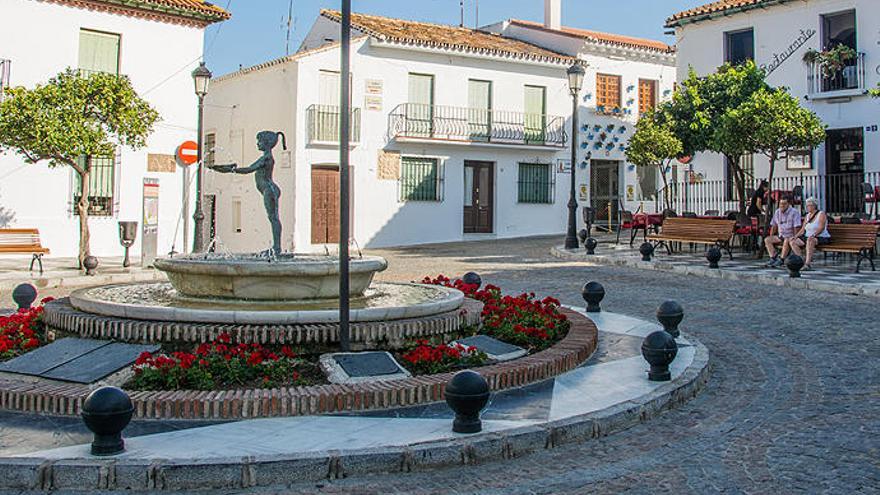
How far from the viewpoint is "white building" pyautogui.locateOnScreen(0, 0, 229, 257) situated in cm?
2012

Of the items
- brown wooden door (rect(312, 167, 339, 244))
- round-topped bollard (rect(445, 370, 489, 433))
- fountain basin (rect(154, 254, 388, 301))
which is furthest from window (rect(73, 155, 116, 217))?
round-topped bollard (rect(445, 370, 489, 433))

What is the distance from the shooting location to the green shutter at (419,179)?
28.0 metres

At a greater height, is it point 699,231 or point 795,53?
point 795,53

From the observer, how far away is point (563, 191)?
3117cm

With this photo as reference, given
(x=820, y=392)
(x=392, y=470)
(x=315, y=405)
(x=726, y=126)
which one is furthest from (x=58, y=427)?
(x=726, y=126)

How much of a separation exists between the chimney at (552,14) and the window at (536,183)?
6863mm

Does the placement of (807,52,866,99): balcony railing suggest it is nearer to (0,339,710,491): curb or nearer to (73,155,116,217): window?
(73,155,116,217): window

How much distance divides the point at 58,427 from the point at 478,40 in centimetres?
2767

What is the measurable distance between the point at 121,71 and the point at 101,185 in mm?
3034

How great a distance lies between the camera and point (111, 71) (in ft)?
71.1

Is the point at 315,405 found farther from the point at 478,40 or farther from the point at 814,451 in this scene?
the point at 478,40

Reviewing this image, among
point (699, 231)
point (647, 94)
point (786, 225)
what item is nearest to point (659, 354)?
point (786, 225)

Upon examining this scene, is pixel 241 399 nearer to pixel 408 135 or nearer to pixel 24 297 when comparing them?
pixel 24 297

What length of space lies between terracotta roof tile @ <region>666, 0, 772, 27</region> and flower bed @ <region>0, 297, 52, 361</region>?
875 inches
